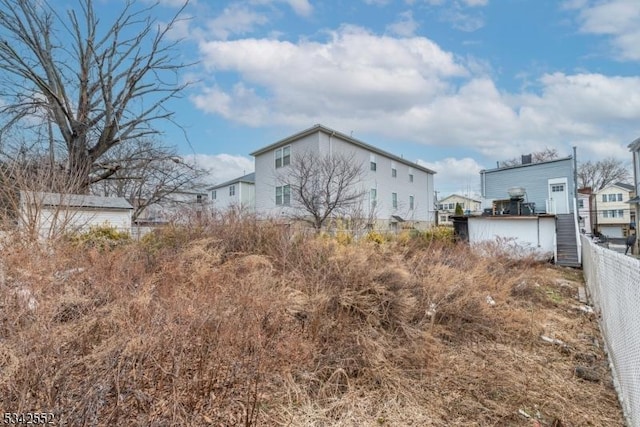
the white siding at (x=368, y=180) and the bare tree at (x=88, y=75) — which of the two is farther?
the white siding at (x=368, y=180)

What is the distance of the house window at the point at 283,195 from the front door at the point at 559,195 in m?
14.9

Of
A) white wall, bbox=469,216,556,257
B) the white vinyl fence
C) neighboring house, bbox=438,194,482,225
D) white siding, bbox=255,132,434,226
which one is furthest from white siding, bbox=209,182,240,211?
neighboring house, bbox=438,194,482,225

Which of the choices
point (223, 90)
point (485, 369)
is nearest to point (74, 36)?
point (223, 90)

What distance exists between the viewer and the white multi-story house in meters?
18.0

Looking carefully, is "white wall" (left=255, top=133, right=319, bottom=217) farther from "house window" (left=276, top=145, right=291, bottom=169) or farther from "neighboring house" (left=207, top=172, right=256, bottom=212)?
"neighboring house" (left=207, top=172, right=256, bottom=212)

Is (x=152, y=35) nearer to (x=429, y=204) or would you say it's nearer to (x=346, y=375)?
(x=346, y=375)

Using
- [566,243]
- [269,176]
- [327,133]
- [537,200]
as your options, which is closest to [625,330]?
[566,243]

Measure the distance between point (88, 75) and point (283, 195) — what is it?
10652mm

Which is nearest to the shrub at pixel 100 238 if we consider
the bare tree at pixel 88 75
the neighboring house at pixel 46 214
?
the neighboring house at pixel 46 214

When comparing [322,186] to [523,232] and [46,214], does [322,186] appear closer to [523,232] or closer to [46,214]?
[523,232]

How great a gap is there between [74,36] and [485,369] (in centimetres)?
1721

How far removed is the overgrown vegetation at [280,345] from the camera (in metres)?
2.03

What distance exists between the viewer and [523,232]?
13.5 meters

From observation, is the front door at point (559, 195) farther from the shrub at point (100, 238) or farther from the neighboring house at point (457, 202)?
the neighboring house at point (457, 202)
